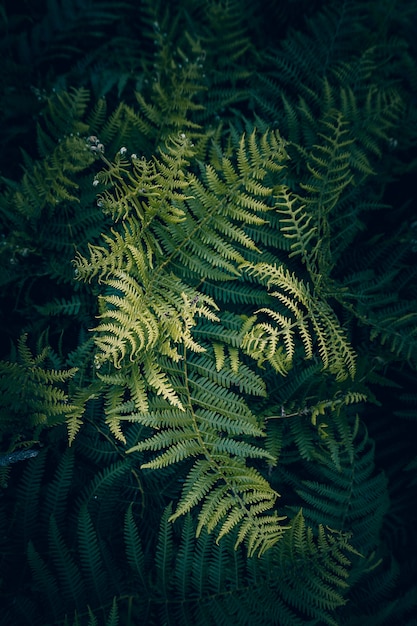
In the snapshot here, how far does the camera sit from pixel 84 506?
2.49 meters

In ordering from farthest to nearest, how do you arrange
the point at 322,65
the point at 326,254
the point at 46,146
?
the point at 322,65 < the point at 46,146 < the point at 326,254

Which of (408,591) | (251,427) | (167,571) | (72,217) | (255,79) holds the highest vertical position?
(255,79)

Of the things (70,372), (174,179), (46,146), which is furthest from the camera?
(46,146)

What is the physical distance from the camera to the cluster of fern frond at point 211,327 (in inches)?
95.5

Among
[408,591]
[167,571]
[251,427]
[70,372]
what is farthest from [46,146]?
[408,591]

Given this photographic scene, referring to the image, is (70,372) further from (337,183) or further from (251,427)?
(337,183)

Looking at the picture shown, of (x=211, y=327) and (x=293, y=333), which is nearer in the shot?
(x=293, y=333)

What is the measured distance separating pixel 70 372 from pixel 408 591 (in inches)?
88.4

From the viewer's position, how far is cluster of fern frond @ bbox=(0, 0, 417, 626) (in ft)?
7.96

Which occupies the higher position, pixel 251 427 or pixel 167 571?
pixel 251 427

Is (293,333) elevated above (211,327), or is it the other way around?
(293,333)

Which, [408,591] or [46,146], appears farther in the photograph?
[46,146]

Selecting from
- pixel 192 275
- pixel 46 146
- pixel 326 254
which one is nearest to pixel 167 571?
pixel 192 275

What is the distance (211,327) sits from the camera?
2.62m
